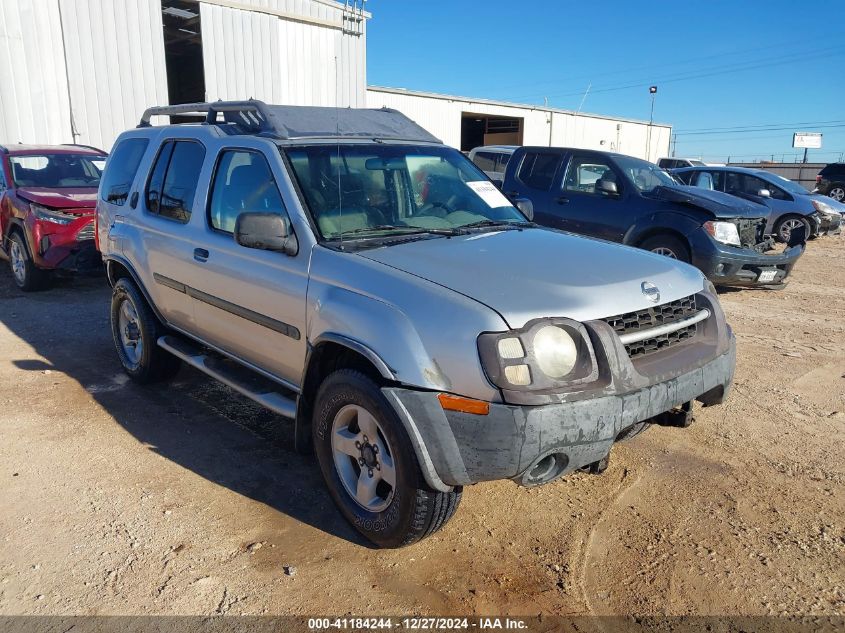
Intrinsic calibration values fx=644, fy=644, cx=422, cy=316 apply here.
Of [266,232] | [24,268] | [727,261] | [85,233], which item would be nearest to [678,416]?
[266,232]

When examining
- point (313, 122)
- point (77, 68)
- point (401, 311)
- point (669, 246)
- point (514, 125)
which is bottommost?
point (669, 246)

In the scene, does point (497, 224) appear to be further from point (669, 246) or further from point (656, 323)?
point (669, 246)

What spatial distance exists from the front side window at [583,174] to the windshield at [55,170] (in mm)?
6640

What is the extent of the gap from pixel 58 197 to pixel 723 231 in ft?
27.2

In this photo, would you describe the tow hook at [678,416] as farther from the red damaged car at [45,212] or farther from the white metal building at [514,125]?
the white metal building at [514,125]

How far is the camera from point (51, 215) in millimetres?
8023

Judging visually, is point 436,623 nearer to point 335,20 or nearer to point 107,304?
point 107,304

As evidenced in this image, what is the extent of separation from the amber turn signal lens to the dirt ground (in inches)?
32.2

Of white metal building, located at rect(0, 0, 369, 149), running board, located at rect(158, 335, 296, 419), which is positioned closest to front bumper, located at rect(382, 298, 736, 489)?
running board, located at rect(158, 335, 296, 419)

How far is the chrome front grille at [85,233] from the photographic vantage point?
8070 millimetres

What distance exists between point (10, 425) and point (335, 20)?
16092mm

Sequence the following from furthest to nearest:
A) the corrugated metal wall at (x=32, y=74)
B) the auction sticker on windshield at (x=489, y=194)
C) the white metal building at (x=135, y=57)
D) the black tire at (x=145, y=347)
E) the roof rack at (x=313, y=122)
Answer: the white metal building at (x=135, y=57) → the corrugated metal wall at (x=32, y=74) → the black tire at (x=145, y=347) → the auction sticker on windshield at (x=489, y=194) → the roof rack at (x=313, y=122)

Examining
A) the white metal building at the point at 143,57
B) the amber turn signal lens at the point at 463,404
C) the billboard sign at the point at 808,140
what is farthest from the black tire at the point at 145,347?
the billboard sign at the point at 808,140

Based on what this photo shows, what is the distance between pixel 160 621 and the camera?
2545mm
